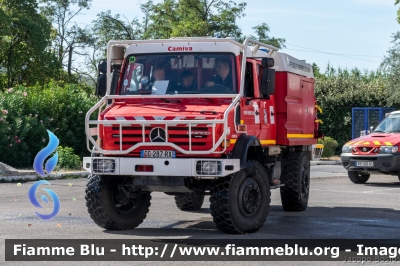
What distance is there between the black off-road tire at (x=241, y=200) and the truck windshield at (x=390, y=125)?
1033cm

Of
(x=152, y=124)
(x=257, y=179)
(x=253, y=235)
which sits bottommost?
(x=253, y=235)

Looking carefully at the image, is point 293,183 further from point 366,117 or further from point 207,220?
point 366,117

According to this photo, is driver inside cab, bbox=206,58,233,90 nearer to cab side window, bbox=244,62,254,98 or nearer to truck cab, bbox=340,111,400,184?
cab side window, bbox=244,62,254,98

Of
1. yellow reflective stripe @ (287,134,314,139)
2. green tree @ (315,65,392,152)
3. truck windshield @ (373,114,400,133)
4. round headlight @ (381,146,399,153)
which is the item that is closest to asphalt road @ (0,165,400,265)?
yellow reflective stripe @ (287,134,314,139)

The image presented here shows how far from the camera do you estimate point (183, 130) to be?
1110 centimetres

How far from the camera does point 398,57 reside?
37.0 m

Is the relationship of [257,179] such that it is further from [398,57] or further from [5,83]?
[5,83]

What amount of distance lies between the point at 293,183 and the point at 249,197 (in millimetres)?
3182

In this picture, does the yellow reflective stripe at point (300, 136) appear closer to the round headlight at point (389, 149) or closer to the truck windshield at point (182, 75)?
the truck windshield at point (182, 75)

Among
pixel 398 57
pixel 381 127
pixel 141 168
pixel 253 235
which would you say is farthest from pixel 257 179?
pixel 398 57

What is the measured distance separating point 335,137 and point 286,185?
80.5 ft

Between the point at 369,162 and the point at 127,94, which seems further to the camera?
the point at 369,162

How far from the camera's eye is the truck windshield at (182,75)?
11875 millimetres

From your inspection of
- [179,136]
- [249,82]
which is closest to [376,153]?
[249,82]
